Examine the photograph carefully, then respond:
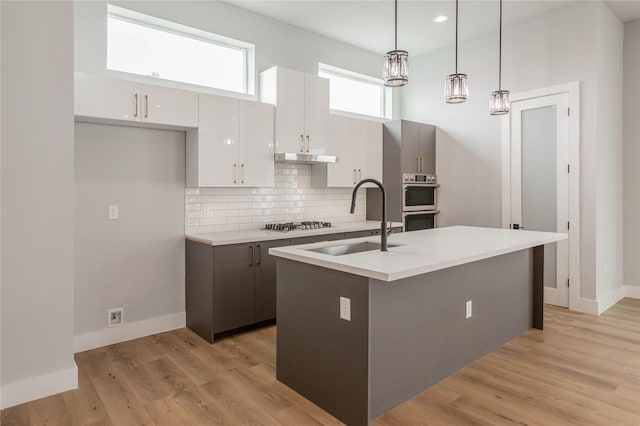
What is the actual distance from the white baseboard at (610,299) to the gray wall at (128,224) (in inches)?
168

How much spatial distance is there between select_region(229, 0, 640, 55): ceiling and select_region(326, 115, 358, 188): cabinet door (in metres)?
1.09

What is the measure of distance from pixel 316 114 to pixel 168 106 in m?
1.63

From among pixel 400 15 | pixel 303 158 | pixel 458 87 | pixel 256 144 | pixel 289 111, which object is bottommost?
pixel 303 158

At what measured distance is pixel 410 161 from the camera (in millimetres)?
5254

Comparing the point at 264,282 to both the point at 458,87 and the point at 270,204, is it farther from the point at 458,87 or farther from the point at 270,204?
the point at 458,87

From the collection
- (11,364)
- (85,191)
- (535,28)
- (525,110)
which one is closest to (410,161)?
(525,110)

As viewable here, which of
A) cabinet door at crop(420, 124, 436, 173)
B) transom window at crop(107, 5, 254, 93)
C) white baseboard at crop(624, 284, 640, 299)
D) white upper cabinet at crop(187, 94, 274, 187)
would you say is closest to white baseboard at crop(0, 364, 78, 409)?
white upper cabinet at crop(187, 94, 274, 187)

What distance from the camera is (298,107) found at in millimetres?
4316

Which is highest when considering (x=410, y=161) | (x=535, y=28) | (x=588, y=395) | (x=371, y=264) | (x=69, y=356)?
(x=535, y=28)

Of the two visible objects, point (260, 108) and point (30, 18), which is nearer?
point (30, 18)

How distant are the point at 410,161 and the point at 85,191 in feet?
12.0

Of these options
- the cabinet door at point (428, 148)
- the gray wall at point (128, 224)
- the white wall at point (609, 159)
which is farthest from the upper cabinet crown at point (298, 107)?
the white wall at point (609, 159)

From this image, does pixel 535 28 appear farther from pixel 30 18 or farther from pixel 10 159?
pixel 10 159

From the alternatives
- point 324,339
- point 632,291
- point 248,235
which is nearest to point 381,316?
point 324,339
